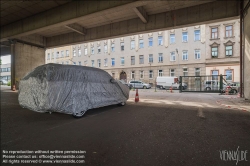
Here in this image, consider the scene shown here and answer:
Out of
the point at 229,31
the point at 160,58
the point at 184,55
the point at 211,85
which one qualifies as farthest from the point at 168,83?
the point at 229,31

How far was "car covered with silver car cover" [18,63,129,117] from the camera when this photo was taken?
4.76 m

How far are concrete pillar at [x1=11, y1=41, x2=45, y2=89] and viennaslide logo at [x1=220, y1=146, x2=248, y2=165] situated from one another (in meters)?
22.0

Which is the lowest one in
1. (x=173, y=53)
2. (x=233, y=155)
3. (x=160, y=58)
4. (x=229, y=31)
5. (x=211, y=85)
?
(x=233, y=155)

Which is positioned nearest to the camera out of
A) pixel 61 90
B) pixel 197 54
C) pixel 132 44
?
pixel 61 90

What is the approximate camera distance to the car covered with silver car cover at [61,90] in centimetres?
476

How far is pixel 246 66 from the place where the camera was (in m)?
9.80

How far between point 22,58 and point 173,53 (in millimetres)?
28079

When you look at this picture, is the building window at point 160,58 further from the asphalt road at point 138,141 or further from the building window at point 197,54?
the asphalt road at point 138,141

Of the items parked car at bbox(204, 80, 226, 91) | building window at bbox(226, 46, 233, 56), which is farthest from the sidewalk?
building window at bbox(226, 46, 233, 56)

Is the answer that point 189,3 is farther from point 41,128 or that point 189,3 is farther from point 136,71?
point 136,71

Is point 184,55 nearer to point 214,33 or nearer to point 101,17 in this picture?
point 214,33

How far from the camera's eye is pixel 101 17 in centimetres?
1371

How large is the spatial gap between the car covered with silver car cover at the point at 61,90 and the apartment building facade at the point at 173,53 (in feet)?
91.9

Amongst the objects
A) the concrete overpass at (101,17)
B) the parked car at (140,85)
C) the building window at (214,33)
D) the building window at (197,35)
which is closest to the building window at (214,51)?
the building window at (214,33)
